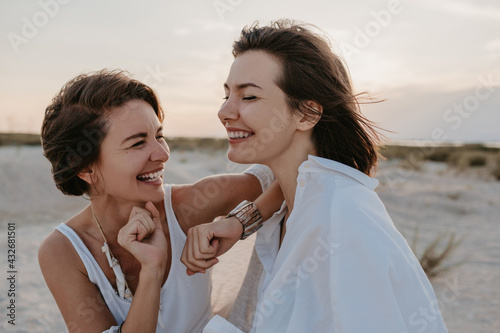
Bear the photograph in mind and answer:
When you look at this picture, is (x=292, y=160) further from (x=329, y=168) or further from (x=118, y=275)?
(x=118, y=275)

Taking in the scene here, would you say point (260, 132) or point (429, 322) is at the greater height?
point (260, 132)

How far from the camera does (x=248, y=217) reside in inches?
100

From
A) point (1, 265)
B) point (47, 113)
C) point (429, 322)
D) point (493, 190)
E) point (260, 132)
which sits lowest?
point (493, 190)

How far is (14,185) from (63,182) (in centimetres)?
918

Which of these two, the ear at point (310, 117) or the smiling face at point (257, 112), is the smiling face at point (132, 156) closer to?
the smiling face at point (257, 112)

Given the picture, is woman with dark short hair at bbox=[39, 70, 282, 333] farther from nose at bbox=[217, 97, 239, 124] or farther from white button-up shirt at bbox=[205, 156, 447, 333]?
white button-up shirt at bbox=[205, 156, 447, 333]

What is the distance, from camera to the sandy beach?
15.3 ft

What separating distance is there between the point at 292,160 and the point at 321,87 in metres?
0.42

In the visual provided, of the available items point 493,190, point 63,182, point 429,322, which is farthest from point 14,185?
point 493,190

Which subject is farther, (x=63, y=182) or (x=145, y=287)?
(x=63, y=182)

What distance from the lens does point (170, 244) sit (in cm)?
271

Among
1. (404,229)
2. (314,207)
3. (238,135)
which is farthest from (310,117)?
(404,229)

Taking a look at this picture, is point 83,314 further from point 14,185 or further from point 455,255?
point 14,185

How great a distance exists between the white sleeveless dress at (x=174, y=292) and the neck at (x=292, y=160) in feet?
2.49
